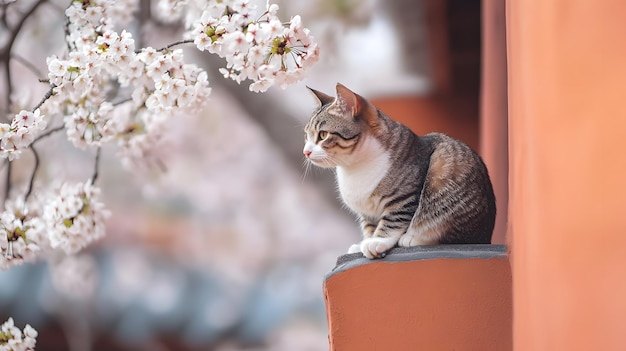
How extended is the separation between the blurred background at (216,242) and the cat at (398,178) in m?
2.38

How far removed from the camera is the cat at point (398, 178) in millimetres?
1321

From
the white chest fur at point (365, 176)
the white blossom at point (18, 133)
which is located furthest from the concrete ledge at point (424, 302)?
the white blossom at point (18, 133)

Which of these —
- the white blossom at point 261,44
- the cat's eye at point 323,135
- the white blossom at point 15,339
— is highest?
the white blossom at point 261,44

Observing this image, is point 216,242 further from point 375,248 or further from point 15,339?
point 375,248

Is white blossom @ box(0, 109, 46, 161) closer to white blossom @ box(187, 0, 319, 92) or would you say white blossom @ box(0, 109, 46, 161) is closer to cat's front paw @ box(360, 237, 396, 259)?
white blossom @ box(187, 0, 319, 92)

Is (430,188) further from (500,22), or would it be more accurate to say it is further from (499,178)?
(500,22)

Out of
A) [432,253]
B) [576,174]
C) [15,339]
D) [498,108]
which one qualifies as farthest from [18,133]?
[498,108]

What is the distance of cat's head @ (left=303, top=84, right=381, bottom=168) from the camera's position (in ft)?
4.61

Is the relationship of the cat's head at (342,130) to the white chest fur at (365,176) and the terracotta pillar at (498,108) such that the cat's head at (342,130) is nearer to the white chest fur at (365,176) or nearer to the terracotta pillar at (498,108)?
the white chest fur at (365,176)

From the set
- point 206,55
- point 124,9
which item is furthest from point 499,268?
point 206,55

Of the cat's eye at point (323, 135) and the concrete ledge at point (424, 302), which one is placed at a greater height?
the cat's eye at point (323, 135)

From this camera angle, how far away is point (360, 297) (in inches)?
47.9

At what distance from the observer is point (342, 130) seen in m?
1.41

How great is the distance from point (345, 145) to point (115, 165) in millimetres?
2917
